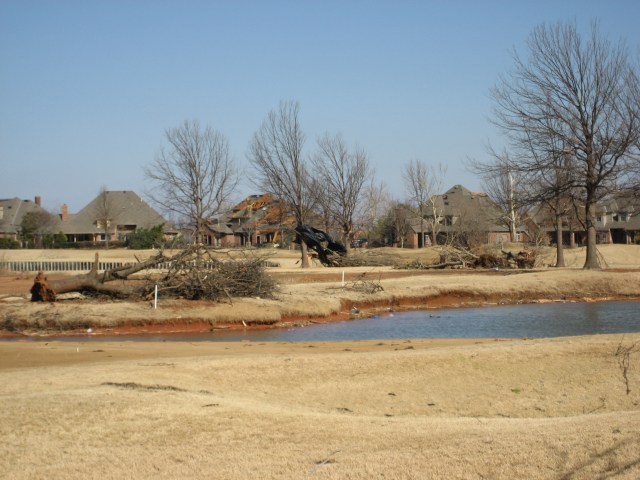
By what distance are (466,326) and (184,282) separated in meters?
10.1

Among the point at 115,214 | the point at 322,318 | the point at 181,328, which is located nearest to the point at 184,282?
the point at 181,328

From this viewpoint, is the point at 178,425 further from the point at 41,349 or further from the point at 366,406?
the point at 41,349

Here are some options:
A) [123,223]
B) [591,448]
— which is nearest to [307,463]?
[591,448]

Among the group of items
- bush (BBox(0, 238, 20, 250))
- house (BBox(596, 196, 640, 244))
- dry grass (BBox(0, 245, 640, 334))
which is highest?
house (BBox(596, 196, 640, 244))

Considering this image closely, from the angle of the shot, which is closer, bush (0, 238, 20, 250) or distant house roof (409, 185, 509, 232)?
bush (0, 238, 20, 250)

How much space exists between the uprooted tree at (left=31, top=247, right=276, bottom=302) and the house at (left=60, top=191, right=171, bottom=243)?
211 feet

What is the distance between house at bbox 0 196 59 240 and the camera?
311 feet

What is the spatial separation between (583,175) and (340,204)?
2582cm

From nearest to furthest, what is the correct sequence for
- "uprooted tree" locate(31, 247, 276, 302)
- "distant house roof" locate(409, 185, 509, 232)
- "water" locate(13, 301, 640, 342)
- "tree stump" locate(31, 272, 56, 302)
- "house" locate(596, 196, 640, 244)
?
"water" locate(13, 301, 640, 342) < "tree stump" locate(31, 272, 56, 302) < "uprooted tree" locate(31, 247, 276, 302) < "distant house roof" locate(409, 185, 509, 232) < "house" locate(596, 196, 640, 244)

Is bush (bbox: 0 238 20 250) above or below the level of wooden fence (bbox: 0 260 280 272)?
above

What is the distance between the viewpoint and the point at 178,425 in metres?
10.1

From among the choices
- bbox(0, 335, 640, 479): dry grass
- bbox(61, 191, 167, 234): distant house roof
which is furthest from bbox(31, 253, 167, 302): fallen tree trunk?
bbox(61, 191, 167, 234): distant house roof

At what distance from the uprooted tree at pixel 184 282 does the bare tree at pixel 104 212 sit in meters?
63.0

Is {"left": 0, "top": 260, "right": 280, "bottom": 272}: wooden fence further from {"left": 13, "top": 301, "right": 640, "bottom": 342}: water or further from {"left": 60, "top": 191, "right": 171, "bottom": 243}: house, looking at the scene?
{"left": 60, "top": 191, "right": 171, "bottom": 243}: house
